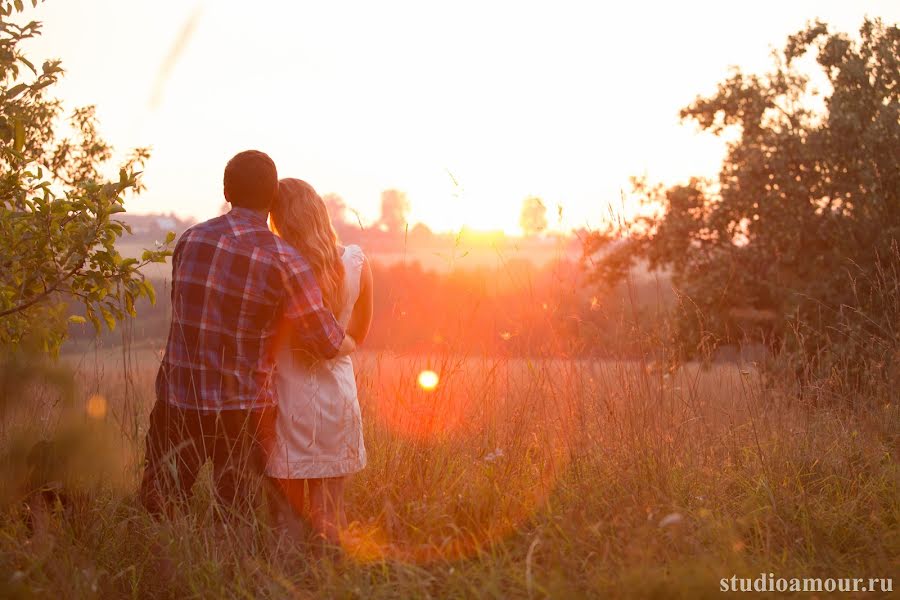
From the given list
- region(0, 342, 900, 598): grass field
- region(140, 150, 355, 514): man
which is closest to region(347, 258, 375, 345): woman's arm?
region(140, 150, 355, 514): man

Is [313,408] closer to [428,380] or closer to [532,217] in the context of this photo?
[428,380]

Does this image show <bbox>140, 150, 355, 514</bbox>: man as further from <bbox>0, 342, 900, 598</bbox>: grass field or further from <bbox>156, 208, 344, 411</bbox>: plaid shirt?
<bbox>0, 342, 900, 598</bbox>: grass field

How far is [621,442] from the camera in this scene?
12.1ft

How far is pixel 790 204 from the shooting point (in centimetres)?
1127

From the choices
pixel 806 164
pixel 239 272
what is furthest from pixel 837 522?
pixel 806 164

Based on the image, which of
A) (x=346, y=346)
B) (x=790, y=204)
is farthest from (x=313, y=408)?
(x=790, y=204)

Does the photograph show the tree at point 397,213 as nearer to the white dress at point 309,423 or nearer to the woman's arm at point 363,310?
the woman's arm at point 363,310

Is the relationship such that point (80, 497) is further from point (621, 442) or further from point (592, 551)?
point (621, 442)

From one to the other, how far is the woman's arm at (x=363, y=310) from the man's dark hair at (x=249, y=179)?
1.94 ft

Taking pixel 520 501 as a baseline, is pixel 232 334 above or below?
above

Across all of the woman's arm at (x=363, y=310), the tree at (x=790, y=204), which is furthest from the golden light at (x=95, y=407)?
the tree at (x=790, y=204)

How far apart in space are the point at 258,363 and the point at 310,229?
621 mm

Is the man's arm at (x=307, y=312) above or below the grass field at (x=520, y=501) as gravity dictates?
above

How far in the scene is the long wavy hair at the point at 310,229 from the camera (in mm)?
3309
